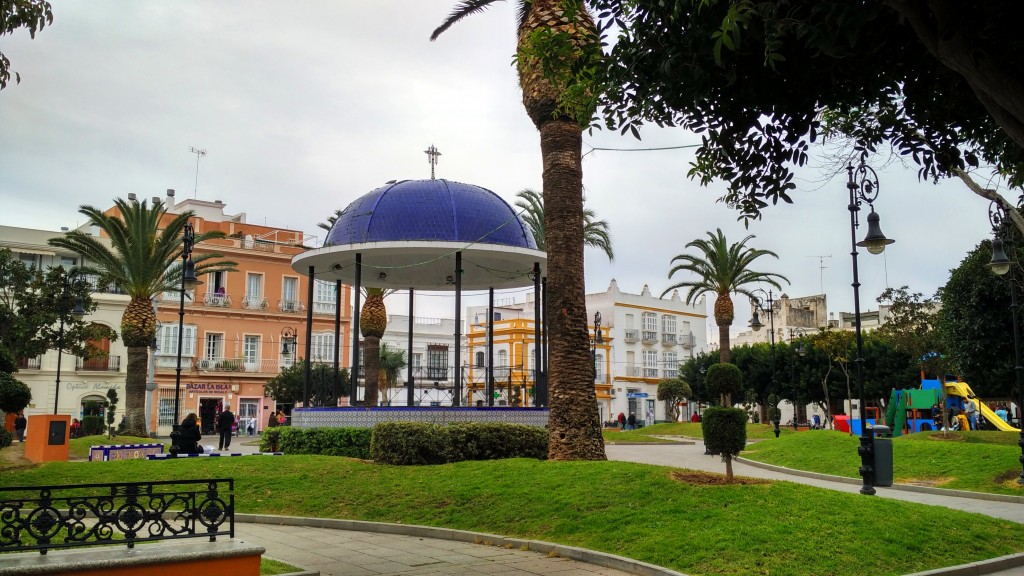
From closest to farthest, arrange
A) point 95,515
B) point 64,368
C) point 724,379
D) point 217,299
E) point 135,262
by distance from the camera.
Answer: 1. point 95,515
2. point 724,379
3. point 135,262
4. point 64,368
5. point 217,299

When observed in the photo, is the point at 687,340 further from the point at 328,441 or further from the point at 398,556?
the point at 398,556

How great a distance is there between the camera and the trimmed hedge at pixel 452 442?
17.5 metres

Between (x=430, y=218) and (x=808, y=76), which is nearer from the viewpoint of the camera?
(x=808, y=76)

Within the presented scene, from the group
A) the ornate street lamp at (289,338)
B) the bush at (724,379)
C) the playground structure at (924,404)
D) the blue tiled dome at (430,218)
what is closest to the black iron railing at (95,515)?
the blue tiled dome at (430,218)

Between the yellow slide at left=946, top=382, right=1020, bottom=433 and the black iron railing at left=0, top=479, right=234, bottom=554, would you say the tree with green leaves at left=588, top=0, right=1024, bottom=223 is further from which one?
the yellow slide at left=946, top=382, right=1020, bottom=433

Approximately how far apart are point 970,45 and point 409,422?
535 inches

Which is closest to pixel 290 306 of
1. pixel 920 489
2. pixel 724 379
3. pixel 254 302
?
pixel 254 302

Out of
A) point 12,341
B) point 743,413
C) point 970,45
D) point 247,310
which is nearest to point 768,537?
point 743,413

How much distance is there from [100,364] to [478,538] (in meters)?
43.1

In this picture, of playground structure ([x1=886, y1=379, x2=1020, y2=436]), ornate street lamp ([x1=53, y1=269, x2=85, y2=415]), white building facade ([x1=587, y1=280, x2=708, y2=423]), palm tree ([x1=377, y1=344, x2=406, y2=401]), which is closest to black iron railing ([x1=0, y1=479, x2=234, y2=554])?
ornate street lamp ([x1=53, y1=269, x2=85, y2=415])

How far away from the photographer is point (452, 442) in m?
18.0

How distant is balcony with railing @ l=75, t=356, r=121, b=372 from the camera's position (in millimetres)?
47688

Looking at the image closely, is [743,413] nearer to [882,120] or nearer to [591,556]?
[591,556]

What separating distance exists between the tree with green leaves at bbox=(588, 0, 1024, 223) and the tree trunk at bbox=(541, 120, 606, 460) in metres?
7.16
